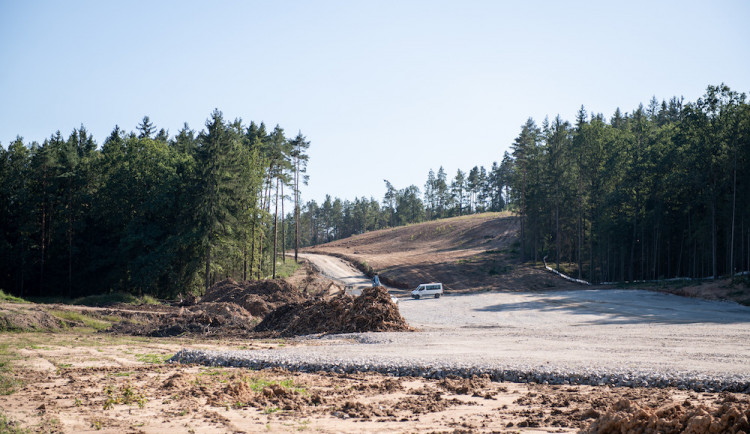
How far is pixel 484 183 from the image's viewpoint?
140 metres

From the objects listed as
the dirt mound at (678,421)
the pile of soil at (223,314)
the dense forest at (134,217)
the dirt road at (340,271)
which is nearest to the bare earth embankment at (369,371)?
the dirt mound at (678,421)

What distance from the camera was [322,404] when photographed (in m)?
10.3

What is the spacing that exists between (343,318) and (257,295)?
10892 mm

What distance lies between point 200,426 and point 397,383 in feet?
16.2

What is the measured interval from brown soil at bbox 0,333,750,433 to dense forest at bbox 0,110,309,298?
31239mm

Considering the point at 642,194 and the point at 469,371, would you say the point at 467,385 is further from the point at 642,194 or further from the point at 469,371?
the point at 642,194

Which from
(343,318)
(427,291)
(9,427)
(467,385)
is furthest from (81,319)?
(427,291)

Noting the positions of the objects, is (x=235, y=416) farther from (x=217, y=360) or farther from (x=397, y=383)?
(x=217, y=360)

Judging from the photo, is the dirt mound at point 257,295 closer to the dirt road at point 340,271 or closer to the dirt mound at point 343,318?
the dirt mound at point 343,318

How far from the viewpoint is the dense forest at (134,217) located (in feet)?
146

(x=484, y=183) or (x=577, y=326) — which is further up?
(x=484, y=183)

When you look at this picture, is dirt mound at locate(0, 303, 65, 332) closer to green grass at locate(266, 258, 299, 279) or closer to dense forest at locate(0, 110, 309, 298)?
dense forest at locate(0, 110, 309, 298)

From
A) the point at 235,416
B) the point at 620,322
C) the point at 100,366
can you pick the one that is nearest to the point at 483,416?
the point at 235,416

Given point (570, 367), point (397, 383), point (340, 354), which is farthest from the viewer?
point (340, 354)
